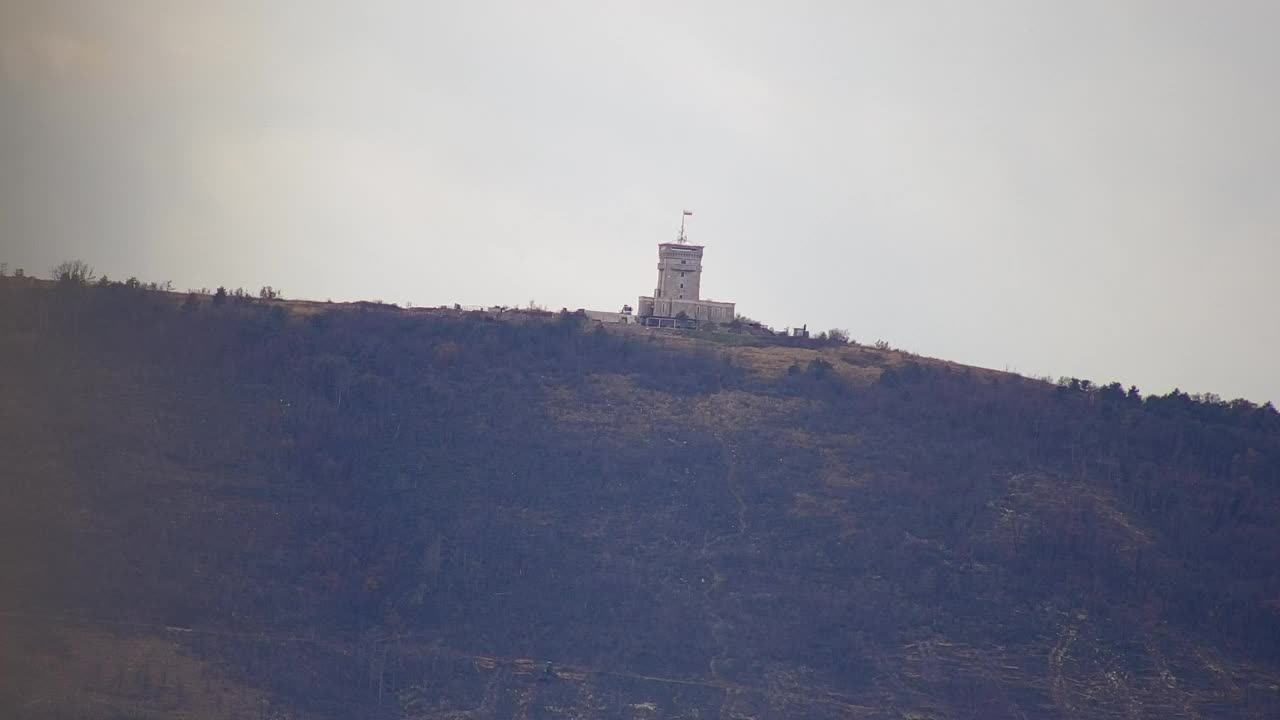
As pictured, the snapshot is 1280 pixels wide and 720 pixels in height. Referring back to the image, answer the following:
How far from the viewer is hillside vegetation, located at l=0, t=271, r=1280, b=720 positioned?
192 ft

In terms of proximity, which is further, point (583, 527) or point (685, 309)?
point (685, 309)

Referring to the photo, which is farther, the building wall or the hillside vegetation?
the building wall

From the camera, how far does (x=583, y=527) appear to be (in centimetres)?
6906

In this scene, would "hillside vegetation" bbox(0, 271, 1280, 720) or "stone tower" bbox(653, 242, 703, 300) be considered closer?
"hillside vegetation" bbox(0, 271, 1280, 720)

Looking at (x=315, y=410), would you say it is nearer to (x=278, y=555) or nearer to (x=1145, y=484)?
(x=278, y=555)

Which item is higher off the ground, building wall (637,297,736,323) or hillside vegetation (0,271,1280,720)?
building wall (637,297,736,323)

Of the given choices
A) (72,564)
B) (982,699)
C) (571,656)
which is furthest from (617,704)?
(72,564)

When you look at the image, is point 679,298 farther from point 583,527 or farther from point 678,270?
point 583,527

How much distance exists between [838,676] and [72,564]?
2739 centimetres

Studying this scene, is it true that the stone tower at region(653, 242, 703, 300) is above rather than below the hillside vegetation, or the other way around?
above

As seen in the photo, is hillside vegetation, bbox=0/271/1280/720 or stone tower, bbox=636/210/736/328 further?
stone tower, bbox=636/210/736/328

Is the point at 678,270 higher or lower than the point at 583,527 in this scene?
higher

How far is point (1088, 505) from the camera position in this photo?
72.8m

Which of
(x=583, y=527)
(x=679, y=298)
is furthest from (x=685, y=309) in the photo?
(x=583, y=527)
